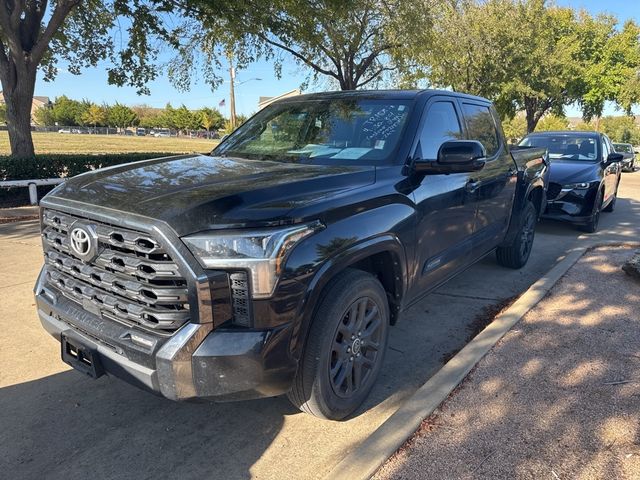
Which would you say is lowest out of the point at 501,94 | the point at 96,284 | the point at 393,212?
the point at 96,284

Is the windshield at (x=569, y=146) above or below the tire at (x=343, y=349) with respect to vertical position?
above

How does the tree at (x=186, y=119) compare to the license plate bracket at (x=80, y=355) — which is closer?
the license plate bracket at (x=80, y=355)

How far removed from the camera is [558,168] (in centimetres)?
845

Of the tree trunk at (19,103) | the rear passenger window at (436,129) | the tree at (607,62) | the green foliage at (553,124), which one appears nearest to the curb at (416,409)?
the rear passenger window at (436,129)

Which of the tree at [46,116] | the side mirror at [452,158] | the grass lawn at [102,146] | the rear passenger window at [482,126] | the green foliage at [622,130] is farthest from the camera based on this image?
the tree at [46,116]

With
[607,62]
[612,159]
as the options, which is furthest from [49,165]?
[607,62]

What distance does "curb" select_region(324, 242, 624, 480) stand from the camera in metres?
2.35

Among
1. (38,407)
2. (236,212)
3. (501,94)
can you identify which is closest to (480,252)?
(236,212)

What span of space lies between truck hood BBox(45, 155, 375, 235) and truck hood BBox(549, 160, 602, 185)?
6239mm

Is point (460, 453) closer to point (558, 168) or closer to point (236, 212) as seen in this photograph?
point (236, 212)

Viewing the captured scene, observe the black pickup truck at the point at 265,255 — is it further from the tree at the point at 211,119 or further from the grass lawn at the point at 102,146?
the tree at the point at 211,119

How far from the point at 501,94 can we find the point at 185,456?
986 inches

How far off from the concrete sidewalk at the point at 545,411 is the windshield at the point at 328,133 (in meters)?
1.64

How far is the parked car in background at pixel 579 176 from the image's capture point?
8078 mm
